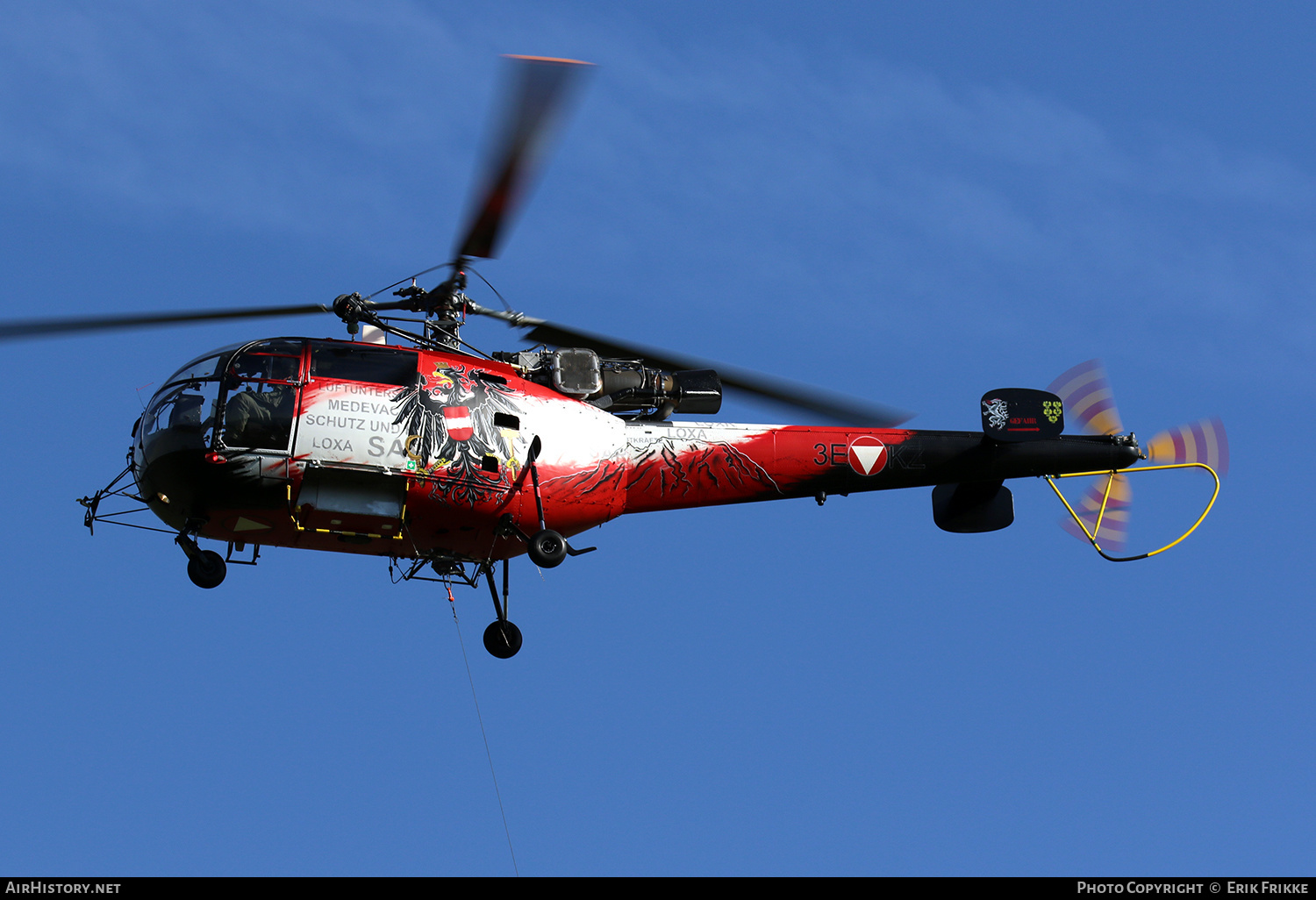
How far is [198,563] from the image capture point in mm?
19875

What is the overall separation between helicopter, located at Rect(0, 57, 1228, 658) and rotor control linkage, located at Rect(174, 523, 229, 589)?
25 millimetres

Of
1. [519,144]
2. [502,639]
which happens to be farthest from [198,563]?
[519,144]

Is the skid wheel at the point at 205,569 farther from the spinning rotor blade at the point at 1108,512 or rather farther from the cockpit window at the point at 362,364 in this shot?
the spinning rotor blade at the point at 1108,512

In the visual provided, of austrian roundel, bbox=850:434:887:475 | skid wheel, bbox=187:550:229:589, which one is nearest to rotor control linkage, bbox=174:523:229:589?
skid wheel, bbox=187:550:229:589

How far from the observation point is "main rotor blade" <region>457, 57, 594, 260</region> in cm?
1588

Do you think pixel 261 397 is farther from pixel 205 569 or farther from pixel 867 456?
pixel 867 456

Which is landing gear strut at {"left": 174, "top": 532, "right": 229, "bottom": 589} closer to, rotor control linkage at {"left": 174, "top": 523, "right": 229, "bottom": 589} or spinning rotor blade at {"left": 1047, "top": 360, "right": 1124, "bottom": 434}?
rotor control linkage at {"left": 174, "top": 523, "right": 229, "bottom": 589}

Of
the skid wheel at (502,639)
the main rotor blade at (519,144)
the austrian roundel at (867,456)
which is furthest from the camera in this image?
the austrian roundel at (867,456)

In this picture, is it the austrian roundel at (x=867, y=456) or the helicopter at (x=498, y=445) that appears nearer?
the helicopter at (x=498, y=445)

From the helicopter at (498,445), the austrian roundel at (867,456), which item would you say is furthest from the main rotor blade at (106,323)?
the austrian roundel at (867,456)

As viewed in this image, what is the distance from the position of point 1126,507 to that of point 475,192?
11164 mm

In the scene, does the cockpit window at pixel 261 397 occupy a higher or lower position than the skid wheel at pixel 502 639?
higher

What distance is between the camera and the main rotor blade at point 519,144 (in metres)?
15.9

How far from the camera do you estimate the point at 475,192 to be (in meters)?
17.7
